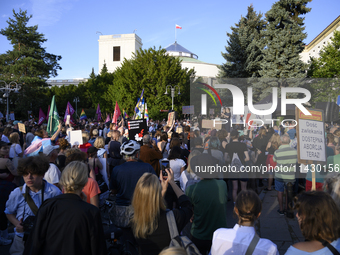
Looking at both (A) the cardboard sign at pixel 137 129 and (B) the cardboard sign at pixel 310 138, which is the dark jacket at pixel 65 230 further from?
(A) the cardboard sign at pixel 137 129

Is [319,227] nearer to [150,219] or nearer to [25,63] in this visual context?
[150,219]

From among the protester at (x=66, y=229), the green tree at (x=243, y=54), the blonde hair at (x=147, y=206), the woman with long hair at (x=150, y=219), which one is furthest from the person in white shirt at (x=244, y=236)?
the green tree at (x=243, y=54)

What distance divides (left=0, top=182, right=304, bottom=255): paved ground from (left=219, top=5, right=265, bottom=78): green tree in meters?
27.5

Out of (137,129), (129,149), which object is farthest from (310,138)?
(137,129)

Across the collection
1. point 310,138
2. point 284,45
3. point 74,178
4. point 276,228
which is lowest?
point 276,228

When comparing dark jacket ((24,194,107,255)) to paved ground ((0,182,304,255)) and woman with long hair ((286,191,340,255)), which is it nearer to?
woman with long hair ((286,191,340,255))

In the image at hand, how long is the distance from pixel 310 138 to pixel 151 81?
1358 inches

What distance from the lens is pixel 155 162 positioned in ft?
20.4

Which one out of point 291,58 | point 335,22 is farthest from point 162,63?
point 335,22

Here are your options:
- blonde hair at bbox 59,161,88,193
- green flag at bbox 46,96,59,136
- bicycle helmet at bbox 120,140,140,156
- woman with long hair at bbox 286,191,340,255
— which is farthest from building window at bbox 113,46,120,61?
woman with long hair at bbox 286,191,340,255

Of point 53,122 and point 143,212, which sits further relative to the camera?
point 53,122

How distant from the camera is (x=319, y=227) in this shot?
6.59 feet

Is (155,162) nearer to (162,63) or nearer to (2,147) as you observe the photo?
(2,147)

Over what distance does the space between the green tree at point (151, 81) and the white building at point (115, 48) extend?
119ft
